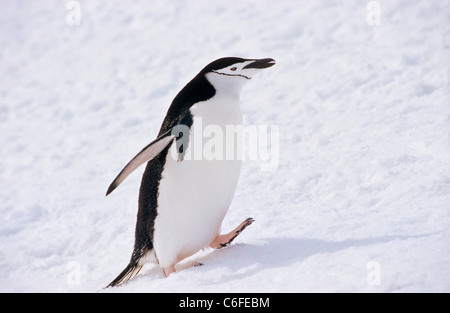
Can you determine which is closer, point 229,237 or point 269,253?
point 269,253

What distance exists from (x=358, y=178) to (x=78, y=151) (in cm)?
254

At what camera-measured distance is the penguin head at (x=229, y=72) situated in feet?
7.68

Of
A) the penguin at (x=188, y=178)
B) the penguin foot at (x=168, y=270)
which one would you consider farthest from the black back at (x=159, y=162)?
the penguin foot at (x=168, y=270)

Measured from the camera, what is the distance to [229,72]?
2.35 meters

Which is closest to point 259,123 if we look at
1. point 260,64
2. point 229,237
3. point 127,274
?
point 260,64

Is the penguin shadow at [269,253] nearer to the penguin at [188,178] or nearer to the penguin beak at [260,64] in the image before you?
the penguin at [188,178]

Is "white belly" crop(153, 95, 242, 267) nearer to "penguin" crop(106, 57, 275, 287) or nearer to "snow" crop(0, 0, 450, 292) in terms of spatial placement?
"penguin" crop(106, 57, 275, 287)

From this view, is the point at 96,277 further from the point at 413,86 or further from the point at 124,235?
the point at 413,86

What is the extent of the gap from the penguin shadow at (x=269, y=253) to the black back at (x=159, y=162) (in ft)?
0.84

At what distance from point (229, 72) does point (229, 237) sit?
672mm

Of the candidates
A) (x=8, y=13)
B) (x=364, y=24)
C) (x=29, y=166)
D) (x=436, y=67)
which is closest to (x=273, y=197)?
(x=436, y=67)

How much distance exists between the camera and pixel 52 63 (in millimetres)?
6801

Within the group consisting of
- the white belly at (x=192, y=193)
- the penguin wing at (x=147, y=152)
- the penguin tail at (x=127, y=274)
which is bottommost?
the penguin tail at (x=127, y=274)

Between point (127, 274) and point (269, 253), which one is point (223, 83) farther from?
point (127, 274)
